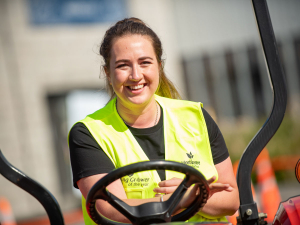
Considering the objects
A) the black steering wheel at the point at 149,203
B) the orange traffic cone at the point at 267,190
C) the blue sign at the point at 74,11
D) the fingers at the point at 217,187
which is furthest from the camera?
the blue sign at the point at 74,11

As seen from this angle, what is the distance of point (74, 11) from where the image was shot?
965 cm

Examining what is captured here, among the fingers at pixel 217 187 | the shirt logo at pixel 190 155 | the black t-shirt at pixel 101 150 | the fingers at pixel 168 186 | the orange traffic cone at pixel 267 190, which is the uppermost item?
the black t-shirt at pixel 101 150

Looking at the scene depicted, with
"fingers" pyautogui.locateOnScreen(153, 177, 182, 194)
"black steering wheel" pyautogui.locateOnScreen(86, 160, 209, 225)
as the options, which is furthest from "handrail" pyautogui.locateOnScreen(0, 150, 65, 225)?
→ "fingers" pyautogui.locateOnScreen(153, 177, 182, 194)

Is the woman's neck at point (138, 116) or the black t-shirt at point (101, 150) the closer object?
the black t-shirt at point (101, 150)

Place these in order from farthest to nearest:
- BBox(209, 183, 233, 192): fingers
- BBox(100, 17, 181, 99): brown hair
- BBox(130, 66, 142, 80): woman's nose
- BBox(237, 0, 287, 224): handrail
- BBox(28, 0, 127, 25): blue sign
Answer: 1. BBox(28, 0, 127, 25): blue sign
2. BBox(100, 17, 181, 99): brown hair
3. BBox(130, 66, 142, 80): woman's nose
4. BBox(237, 0, 287, 224): handrail
5. BBox(209, 183, 233, 192): fingers

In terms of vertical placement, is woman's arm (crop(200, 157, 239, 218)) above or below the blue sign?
below

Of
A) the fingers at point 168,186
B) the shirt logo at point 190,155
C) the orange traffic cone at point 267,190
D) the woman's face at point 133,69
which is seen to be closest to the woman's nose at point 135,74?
the woman's face at point 133,69

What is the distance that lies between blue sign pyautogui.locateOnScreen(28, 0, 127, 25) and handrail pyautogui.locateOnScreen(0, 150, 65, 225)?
25.3ft

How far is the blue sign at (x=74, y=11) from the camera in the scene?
30.8 feet

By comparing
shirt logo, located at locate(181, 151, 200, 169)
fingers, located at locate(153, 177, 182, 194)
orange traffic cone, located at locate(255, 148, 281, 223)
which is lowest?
orange traffic cone, located at locate(255, 148, 281, 223)

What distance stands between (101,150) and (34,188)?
1.18 ft

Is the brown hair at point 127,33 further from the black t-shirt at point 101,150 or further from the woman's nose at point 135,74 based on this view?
the black t-shirt at point 101,150

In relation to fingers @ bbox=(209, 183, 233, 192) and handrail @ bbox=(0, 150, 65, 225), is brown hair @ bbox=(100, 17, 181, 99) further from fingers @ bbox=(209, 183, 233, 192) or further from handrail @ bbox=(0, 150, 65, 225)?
fingers @ bbox=(209, 183, 233, 192)

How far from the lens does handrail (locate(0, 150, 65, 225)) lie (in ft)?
6.37
